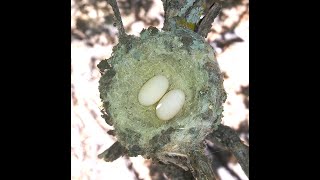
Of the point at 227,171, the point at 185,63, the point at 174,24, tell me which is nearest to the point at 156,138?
the point at 185,63

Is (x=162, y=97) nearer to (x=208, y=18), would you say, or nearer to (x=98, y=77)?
(x=208, y=18)

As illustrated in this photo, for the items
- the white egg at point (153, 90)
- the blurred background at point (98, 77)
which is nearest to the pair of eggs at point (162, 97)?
the white egg at point (153, 90)

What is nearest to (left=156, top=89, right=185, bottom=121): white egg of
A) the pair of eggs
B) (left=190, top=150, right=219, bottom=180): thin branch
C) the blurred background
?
the pair of eggs

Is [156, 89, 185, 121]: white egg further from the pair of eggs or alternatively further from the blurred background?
the blurred background

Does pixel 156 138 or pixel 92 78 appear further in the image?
pixel 92 78

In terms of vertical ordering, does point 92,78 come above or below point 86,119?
above

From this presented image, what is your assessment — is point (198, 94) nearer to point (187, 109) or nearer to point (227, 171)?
point (187, 109)

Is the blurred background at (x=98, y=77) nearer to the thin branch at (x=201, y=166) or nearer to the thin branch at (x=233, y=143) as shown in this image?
the thin branch at (x=233, y=143)
